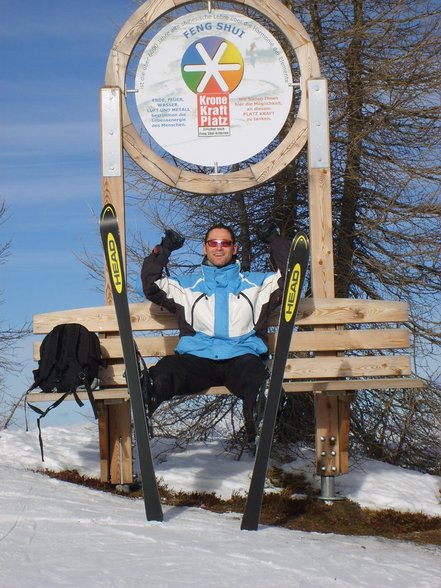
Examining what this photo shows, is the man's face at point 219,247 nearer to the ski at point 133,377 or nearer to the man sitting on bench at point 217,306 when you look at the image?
the man sitting on bench at point 217,306

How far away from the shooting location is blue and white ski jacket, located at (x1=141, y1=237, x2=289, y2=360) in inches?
225

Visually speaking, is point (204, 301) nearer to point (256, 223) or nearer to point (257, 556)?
point (257, 556)

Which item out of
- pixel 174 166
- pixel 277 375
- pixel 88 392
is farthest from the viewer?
pixel 174 166

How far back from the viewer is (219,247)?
231 inches

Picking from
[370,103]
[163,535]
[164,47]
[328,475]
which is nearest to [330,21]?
[370,103]

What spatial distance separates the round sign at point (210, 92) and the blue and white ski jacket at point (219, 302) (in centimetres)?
109

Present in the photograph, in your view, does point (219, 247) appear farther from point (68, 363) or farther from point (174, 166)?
point (68, 363)

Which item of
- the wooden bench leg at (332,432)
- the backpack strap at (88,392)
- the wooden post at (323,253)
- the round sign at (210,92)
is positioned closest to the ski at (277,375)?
the backpack strap at (88,392)

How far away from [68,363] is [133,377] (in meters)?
1.11

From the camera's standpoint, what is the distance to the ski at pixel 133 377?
4.70m

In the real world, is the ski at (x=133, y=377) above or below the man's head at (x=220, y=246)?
below

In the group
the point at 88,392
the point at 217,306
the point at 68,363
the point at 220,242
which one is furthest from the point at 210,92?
the point at 88,392

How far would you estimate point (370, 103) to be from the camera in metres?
8.31

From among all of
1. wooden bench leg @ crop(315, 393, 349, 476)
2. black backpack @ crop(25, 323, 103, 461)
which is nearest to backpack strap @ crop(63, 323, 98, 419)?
black backpack @ crop(25, 323, 103, 461)
